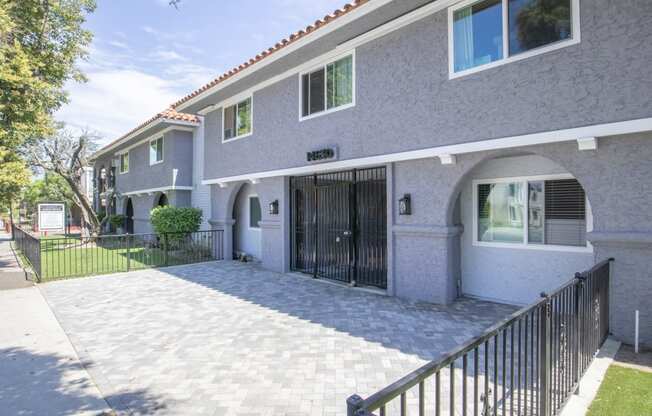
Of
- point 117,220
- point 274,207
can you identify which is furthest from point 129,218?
point 274,207

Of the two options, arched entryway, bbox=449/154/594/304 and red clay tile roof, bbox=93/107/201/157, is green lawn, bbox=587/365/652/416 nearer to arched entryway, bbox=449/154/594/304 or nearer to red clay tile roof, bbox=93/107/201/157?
arched entryway, bbox=449/154/594/304

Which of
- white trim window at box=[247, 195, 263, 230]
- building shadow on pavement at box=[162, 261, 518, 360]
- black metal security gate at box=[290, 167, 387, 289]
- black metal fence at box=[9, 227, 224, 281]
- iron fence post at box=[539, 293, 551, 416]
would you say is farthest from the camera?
white trim window at box=[247, 195, 263, 230]

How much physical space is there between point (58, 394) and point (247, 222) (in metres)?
11.3

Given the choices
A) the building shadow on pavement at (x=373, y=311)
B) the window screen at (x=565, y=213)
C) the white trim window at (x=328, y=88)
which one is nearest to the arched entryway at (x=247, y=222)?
the building shadow on pavement at (x=373, y=311)

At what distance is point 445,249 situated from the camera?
7.86 meters

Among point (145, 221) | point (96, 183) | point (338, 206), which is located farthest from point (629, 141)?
point (96, 183)

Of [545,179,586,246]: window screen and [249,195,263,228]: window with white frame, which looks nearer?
A: [545,179,586,246]: window screen

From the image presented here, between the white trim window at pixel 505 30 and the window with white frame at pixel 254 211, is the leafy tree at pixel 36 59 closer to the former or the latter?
the window with white frame at pixel 254 211

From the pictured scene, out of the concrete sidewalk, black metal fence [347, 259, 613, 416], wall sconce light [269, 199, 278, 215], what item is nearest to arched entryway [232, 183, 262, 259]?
wall sconce light [269, 199, 278, 215]

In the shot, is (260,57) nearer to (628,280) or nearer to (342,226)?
(342,226)

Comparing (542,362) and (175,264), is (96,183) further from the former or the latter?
(542,362)

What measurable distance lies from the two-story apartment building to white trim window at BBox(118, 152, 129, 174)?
14.1 metres

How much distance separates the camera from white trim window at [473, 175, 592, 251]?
23.5 feet

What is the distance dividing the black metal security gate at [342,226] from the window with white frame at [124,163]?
17415 millimetres
